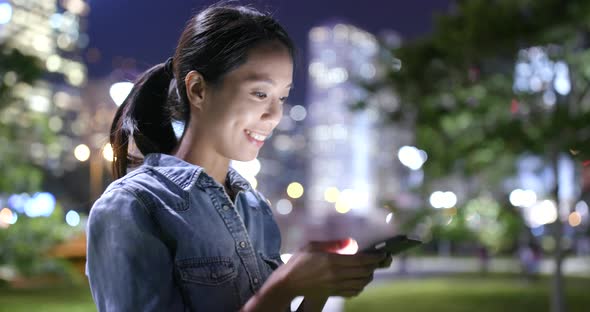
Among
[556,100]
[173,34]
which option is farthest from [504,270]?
[173,34]

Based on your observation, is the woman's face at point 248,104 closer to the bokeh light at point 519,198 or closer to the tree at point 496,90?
Result: the tree at point 496,90

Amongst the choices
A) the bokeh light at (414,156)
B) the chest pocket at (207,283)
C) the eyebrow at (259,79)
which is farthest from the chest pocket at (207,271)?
the bokeh light at (414,156)

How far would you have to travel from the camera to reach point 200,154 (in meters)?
1.40

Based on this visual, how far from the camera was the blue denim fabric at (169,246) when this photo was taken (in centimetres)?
116

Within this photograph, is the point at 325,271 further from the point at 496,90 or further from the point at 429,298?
the point at 429,298

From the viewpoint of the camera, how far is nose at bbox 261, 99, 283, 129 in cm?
136

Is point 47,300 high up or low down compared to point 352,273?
down

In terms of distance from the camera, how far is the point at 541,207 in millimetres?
21500

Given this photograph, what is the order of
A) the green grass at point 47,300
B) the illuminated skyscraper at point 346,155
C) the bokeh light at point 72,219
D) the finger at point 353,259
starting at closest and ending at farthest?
the finger at point 353,259
the bokeh light at point 72,219
the green grass at point 47,300
the illuminated skyscraper at point 346,155

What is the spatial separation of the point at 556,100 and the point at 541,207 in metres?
15.1

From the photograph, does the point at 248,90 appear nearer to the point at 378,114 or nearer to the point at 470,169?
the point at 470,169

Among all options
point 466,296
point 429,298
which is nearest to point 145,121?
point 429,298

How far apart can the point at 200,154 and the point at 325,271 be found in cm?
44

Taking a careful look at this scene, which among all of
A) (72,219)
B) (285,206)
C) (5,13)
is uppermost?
(5,13)
